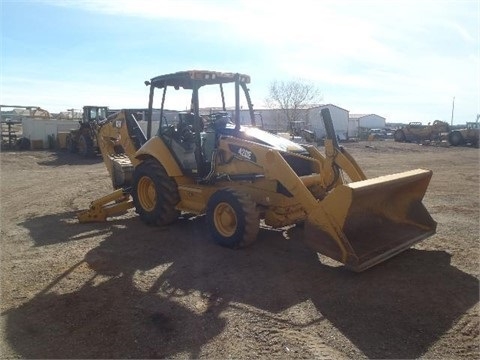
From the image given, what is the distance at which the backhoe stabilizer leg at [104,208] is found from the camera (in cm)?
794

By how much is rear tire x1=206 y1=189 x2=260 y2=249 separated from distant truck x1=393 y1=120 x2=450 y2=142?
35.7m

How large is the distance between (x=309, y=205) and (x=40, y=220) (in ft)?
17.7

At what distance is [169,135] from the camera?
7684 mm

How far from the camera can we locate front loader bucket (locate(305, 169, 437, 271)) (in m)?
4.92

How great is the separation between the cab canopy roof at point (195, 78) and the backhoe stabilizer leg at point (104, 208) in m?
2.22

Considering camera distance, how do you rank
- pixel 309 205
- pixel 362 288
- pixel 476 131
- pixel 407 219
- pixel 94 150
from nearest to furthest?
pixel 362 288 < pixel 309 205 < pixel 407 219 < pixel 94 150 < pixel 476 131

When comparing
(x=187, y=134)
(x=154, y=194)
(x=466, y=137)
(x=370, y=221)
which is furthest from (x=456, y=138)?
(x=370, y=221)

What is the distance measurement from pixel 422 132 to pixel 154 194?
35.4m

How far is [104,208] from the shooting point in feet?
26.3

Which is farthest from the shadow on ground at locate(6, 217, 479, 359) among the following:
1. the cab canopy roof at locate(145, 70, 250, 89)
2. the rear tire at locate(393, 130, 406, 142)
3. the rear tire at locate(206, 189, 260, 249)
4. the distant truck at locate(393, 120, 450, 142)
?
the rear tire at locate(393, 130, 406, 142)

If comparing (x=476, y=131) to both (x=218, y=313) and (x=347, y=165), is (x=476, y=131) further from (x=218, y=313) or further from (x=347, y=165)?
(x=218, y=313)

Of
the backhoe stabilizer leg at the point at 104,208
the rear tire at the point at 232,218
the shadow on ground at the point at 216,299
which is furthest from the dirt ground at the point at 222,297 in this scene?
the backhoe stabilizer leg at the point at 104,208

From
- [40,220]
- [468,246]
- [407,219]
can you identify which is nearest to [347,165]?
[407,219]

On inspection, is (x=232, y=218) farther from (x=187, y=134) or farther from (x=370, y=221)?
(x=187, y=134)
